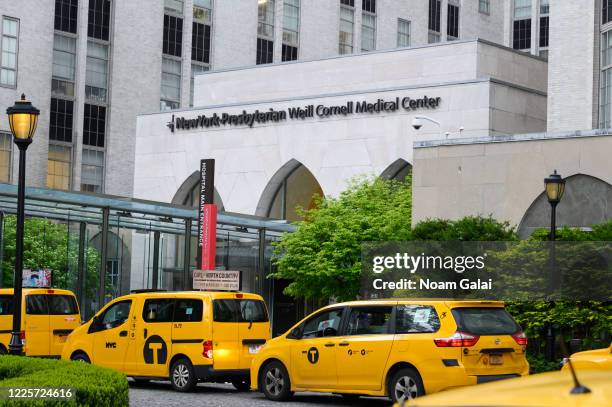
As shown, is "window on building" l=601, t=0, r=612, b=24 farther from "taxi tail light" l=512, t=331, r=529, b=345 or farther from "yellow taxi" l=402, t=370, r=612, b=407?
"yellow taxi" l=402, t=370, r=612, b=407

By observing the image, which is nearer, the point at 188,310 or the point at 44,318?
the point at 188,310

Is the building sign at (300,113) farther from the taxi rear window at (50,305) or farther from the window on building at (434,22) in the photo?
the window on building at (434,22)

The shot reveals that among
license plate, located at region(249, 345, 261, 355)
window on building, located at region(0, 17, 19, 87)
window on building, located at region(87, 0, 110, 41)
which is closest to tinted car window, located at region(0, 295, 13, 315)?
license plate, located at region(249, 345, 261, 355)

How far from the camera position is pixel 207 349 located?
67.7ft

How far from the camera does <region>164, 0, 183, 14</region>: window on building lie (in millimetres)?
65688

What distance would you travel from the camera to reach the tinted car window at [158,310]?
21.2 metres

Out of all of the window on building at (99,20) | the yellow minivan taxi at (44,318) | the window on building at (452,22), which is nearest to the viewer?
the yellow minivan taxi at (44,318)

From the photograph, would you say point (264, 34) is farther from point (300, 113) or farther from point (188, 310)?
point (188, 310)

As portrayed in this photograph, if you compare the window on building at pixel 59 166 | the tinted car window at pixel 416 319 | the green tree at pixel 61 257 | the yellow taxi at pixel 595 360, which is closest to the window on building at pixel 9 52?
the window on building at pixel 59 166

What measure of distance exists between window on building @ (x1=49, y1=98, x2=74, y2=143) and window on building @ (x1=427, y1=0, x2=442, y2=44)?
2719cm

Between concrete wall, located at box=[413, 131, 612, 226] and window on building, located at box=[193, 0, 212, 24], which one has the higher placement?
window on building, located at box=[193, 0, 212, 24]

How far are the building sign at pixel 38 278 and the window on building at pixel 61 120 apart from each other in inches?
1126

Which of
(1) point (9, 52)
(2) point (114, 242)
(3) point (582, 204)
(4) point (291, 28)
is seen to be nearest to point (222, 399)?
(3) point (582, 204)

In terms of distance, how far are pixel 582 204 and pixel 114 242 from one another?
558 inches
